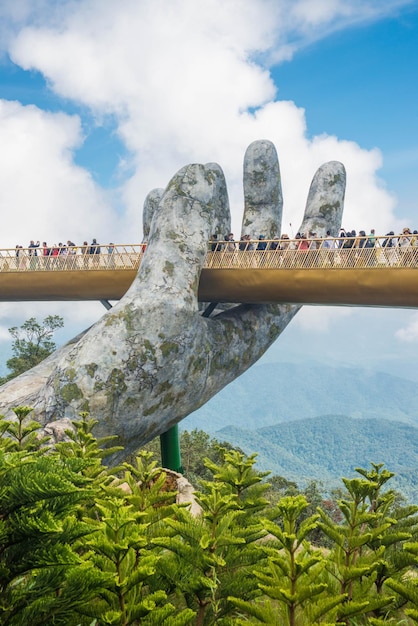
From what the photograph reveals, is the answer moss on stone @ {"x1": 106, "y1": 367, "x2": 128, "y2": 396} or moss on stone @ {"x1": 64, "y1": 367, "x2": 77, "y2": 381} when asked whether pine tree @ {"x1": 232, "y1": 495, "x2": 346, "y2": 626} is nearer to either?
moss on stone @ {"x1": 106, "y1": 367, "x2": 128, "y2": 396}

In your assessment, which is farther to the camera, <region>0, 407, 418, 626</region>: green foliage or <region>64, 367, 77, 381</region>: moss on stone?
<region>64, 367, 77, 381</region>: moss on stone

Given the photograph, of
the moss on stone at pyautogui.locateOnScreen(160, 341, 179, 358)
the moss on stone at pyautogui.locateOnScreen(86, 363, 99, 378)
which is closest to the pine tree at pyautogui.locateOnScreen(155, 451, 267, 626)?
the moss on stone at pyautogui.locateOnScreen(86, 363, 99, 378)

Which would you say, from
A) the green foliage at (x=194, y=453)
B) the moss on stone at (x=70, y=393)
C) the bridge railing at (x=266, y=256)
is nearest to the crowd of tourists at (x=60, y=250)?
the bridge railing at (x=266, y=256)

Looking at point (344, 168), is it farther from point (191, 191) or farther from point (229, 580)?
point (229, 580)

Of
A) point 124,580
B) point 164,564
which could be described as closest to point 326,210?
point 164,564

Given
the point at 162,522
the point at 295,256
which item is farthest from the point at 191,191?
the point at 162,522

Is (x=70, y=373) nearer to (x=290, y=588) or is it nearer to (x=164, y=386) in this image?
(x=164, y=386)
